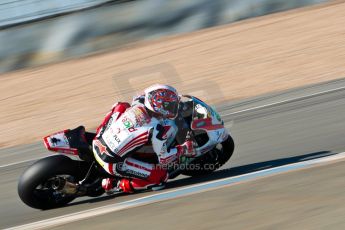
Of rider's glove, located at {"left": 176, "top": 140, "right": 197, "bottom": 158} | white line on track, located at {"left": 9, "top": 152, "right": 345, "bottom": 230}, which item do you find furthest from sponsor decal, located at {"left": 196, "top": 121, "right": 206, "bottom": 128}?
white line on track, located at {"left": 9, "top": 152, "right": 345, "bottom": 230}

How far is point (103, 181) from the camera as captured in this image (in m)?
7.50

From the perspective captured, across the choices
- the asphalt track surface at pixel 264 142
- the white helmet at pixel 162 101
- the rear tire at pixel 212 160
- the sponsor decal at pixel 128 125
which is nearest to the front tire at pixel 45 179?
the asphalt track surface at pixel 264 142

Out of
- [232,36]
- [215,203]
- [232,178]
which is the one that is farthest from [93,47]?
[215,203]

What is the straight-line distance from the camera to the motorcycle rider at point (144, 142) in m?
7.25

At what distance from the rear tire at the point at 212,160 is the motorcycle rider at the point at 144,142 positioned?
359 millimetres

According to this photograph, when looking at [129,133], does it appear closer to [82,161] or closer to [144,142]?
[144,142]

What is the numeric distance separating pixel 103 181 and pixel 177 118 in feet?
3.43

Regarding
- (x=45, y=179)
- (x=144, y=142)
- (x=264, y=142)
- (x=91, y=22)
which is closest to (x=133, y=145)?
(x=144, y=142)

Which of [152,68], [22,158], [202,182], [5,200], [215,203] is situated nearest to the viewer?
[215,203]

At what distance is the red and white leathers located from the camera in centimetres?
724

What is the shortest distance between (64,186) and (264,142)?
10.5ft

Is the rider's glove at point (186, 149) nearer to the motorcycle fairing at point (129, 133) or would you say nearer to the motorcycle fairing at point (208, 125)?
the motorcycle fairing at point (208, 125)

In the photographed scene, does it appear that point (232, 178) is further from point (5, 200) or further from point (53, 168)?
point (5, 200)

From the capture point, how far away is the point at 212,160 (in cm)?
784
